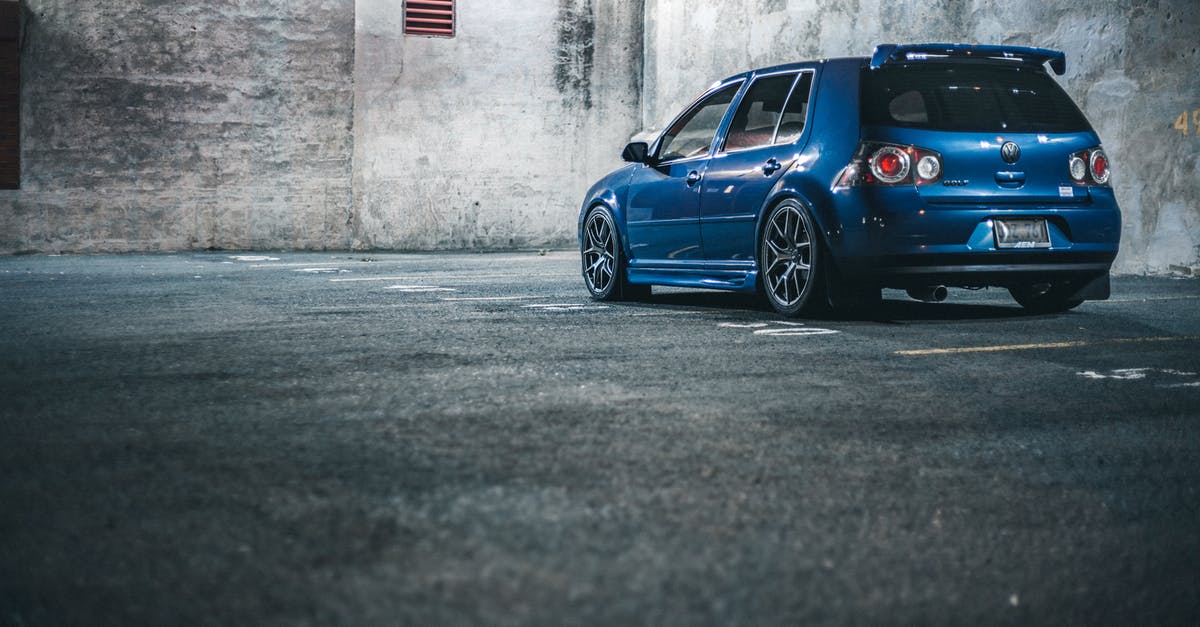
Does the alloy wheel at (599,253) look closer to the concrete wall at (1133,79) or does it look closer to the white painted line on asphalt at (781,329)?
the white painted line on asphalt at (781,329)

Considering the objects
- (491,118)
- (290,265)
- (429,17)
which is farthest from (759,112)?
(429,17)

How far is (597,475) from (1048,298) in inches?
238

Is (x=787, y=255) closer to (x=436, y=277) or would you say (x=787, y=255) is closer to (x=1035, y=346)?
(x=1035, y=346)

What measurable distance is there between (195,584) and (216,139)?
16762mm

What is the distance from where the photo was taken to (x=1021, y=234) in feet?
26.1

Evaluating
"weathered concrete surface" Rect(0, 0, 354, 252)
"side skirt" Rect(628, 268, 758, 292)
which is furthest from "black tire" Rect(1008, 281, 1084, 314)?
"weathered concrete surface" Rect(0, 0, 354, 252)

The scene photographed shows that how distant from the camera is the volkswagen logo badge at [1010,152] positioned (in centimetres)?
793

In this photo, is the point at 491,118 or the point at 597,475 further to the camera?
the point at 491,118

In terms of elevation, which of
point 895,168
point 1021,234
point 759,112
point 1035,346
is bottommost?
point 1035,346

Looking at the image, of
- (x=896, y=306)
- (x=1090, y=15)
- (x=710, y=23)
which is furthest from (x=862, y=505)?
(x=710, y=23)

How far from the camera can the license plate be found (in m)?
7.91

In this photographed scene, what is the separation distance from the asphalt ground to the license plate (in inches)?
22.5

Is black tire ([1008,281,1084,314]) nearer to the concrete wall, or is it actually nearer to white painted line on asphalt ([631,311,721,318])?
white painted line on asphalt ([631,311,721,318])

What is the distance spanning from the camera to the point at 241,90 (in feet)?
61.6
